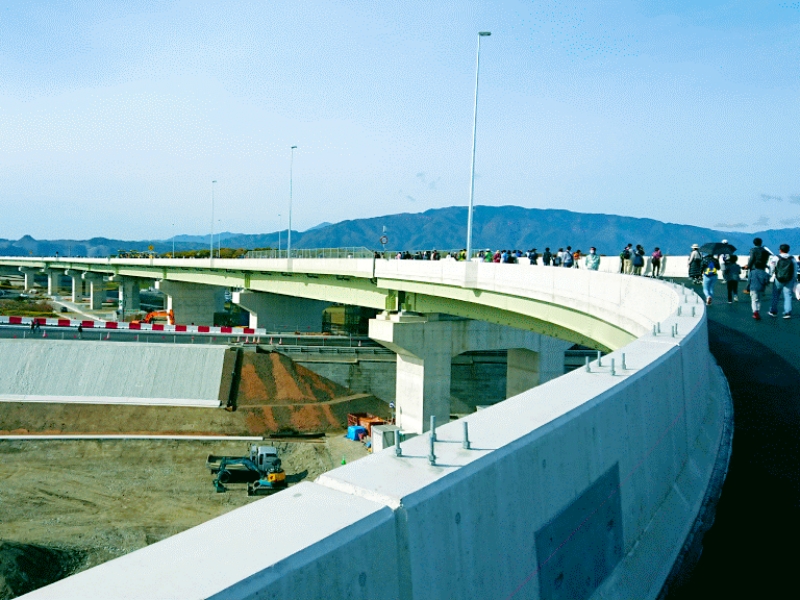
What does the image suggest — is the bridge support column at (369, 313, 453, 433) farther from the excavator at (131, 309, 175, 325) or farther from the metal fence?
the excavator at (131, 309, 175, 325)

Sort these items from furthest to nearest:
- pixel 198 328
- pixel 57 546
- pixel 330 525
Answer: pixel 198 328
pixel 57 546
pixel 330 525

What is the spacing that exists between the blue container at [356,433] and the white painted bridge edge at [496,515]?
3290 centimetres

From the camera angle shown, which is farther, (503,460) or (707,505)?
(707,505)

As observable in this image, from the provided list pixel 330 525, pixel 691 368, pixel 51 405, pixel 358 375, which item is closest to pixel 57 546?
pixel 51 405

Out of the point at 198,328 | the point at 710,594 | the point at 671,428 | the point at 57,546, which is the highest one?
the point at 671,428

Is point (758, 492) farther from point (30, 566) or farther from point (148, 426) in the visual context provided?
point (148, 426)

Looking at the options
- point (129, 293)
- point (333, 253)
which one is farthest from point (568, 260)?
point (129, 293)

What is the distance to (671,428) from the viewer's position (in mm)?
7641

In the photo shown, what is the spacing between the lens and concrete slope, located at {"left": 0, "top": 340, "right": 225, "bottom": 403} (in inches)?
1709

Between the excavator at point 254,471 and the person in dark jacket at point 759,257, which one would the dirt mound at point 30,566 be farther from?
the person in dark jacket at point 759,257

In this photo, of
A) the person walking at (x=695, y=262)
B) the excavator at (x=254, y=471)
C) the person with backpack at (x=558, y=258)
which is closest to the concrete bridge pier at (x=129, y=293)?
the excavator at (x=254, y=471)

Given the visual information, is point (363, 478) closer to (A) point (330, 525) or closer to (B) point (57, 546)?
(A) point (330, 525)

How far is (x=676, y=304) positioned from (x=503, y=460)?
8.98 m

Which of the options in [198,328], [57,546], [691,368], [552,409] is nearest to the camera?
[552,409]
